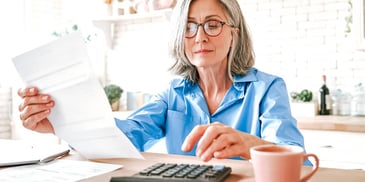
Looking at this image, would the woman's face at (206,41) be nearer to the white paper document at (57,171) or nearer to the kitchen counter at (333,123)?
the white paper document at (57,171)

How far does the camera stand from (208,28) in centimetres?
165

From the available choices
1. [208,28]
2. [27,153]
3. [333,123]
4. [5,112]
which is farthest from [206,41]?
[5,112]

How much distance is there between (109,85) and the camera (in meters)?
4.14

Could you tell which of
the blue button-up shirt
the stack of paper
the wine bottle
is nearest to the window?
the wine bottle

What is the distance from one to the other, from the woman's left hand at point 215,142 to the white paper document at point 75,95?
0.27 meters

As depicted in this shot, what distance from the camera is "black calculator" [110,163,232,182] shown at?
0.86m

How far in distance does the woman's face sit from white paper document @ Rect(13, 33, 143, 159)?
0.58 meters

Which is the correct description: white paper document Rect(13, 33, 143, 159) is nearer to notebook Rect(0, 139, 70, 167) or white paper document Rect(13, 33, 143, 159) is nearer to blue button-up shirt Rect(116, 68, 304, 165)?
notebook Rect(0, 139, 70, 167)

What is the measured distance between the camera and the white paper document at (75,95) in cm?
108

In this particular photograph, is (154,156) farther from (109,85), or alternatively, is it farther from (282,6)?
(109,85)

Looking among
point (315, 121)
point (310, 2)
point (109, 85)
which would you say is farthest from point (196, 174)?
point (109, 85)

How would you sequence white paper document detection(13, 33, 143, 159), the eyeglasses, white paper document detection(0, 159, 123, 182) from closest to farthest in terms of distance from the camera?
white paper document detection(0, 159, 123, 182) → white paper document detection(13, 33, 143, 159) → the eyeglasses

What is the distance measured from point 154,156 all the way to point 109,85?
2.97 metres

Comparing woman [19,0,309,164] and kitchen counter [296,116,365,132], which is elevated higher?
woman [19,0,309,164]
